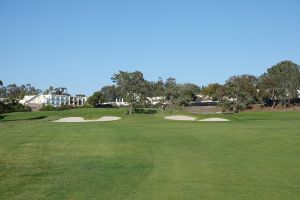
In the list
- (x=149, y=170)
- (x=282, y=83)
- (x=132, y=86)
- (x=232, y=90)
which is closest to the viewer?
(x=149, y=170)

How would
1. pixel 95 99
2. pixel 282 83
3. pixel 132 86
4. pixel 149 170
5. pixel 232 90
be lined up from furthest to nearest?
1. pixel 95 99
2. pixel 282 83
3. pixel 232 90
4. pixel 132 86
5. pixel 149 170

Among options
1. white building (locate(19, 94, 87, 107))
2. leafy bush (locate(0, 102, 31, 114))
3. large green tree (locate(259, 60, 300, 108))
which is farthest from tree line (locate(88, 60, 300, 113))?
white building (locate(19, 94, 87, 107))

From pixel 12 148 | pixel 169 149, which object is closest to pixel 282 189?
pixel 169 149

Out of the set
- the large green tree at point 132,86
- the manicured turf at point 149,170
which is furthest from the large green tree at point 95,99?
the manicured turf at point 149,170

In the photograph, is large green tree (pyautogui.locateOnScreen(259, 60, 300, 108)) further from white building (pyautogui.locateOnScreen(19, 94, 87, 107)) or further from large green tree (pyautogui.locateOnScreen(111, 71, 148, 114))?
white building (pyautogui.locateOnScreen(19, 94, 87, 107))

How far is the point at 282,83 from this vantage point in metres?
107

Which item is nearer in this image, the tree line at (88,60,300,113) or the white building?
the tree line at (88,60,300,113)

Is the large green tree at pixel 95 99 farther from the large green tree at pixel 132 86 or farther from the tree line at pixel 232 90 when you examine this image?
the large green tree at pixel 132 86

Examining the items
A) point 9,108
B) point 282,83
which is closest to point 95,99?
point 9,108

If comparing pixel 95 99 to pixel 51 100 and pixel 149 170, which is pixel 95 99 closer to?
pixel 51 100

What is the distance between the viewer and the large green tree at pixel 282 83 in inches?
4171

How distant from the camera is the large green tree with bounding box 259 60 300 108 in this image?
Answer: 105938mm

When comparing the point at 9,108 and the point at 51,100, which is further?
the point at 51,100

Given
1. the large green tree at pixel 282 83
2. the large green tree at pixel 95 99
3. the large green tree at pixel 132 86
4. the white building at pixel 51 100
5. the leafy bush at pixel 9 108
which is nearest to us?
the large green tree at pixel 132 86
